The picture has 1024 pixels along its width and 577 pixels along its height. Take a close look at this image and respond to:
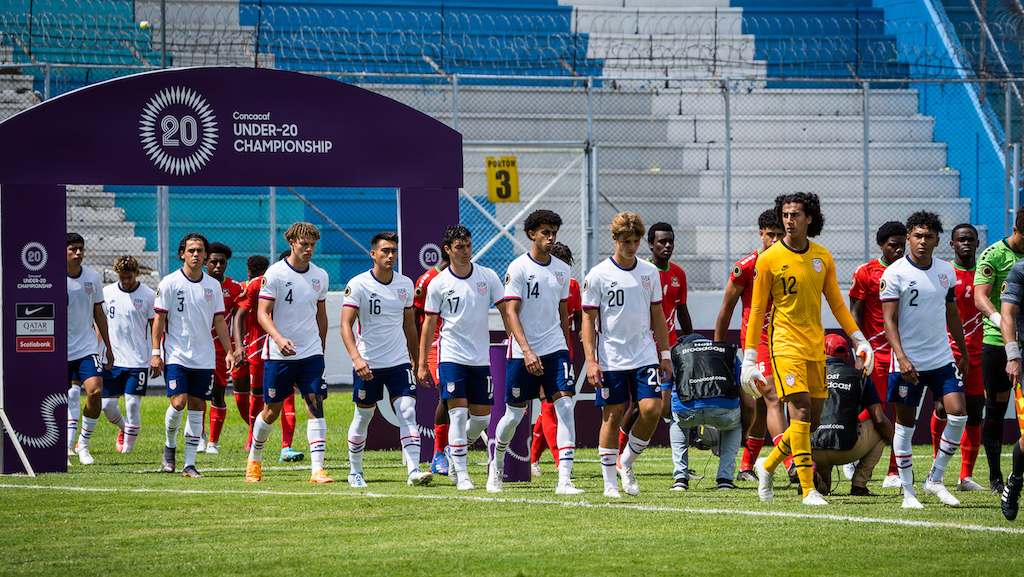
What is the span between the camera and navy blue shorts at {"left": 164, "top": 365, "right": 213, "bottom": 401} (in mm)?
10945

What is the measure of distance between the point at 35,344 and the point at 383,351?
3507mm

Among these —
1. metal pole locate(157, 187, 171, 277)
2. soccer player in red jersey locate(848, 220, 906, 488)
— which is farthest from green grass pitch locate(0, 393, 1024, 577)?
metal pole locate(157, 187, 171, 277)

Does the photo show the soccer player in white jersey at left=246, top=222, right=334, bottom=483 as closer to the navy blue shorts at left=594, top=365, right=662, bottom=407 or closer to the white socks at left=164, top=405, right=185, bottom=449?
the white socks at left=164, top=405, right=185, bottom=449

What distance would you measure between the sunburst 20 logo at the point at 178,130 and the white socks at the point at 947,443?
22.9 ft

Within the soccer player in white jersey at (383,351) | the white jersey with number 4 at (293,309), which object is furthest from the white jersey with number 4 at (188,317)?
the soccer player in white jersey at (383,351)

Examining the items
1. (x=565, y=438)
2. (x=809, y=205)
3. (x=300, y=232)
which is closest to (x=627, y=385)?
(x=565, y=438)

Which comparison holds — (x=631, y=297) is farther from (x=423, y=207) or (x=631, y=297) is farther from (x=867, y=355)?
(x=423, y=207)

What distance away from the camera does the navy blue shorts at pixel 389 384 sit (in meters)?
9.79

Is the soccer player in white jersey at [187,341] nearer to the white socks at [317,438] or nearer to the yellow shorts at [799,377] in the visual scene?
the white socks at [317,438]

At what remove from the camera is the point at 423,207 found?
11.7m

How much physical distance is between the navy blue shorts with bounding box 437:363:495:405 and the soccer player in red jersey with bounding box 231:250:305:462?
283 centimetres

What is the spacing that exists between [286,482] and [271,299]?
63.1 inches

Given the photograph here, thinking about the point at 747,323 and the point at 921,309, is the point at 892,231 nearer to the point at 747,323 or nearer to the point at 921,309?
the point at 921,309

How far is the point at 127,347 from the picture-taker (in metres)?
12.4
